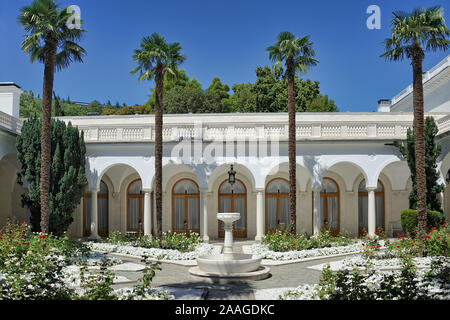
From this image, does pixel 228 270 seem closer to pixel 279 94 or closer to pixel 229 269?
pixel 229 269

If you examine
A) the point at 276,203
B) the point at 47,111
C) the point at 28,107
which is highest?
the point at 28,107

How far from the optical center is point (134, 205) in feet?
83.3

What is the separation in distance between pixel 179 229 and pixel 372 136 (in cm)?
1158

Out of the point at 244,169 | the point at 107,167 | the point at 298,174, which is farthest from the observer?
the point at 298,174

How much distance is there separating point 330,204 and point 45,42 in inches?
669

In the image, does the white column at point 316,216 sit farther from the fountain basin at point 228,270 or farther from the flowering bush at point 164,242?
the fountain basin at point 228,270

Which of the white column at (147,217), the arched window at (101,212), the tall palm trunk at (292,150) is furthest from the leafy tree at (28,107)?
the tall palm trunk at (292,150)

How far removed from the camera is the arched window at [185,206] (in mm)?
24797

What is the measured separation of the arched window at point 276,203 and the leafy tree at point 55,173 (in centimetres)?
1044

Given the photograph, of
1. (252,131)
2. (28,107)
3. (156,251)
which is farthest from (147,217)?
(28,107)

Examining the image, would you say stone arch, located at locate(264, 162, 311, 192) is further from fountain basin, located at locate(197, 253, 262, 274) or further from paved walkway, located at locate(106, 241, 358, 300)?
fountain basin, located at locate(197, 253, 262, 274)

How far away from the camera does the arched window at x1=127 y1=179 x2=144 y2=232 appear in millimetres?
25219
